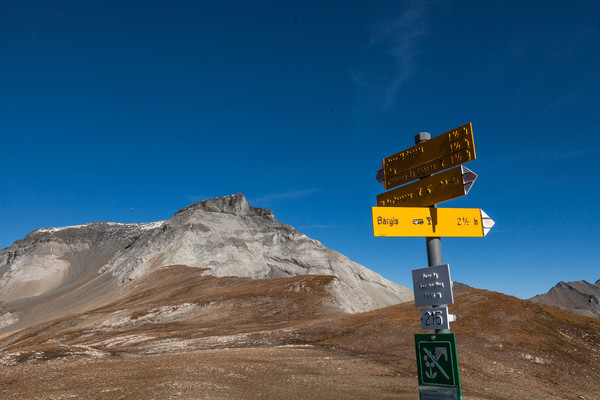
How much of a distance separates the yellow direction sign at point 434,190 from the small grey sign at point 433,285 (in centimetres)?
137

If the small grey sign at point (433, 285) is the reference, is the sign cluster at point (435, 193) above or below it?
above

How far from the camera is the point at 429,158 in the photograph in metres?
7.89

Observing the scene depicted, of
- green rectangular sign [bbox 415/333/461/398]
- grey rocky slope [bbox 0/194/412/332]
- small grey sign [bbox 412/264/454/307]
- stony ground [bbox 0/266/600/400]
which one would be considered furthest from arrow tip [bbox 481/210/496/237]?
grey rocky slope [bbox 0/194/412/332]

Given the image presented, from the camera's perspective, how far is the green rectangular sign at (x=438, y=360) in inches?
242

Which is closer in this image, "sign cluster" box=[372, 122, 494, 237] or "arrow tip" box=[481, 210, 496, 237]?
"sign cluster" box=[372, 122, 494, 237]

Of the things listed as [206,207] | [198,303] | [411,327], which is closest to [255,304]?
[198,303]

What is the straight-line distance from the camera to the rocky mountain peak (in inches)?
5600

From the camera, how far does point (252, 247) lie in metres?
128

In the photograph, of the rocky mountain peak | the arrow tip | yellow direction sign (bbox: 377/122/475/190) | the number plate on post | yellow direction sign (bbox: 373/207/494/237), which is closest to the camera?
the number plate on post

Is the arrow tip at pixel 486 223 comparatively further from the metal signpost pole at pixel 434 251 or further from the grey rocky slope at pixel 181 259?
the grey rocky slope at pixel 181 259

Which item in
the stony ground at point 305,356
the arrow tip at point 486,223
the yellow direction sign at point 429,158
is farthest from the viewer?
the stony ground at point 305,356

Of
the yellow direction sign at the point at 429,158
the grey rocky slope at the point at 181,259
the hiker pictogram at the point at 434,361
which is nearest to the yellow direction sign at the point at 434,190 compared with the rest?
the yellow direction sign at the point at 429,158

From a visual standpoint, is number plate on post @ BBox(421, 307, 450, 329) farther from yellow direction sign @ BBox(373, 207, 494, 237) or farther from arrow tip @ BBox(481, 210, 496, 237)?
arrow tip @ BBox(481, 210, 496, 237)

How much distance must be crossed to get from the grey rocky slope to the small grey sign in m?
82.5
